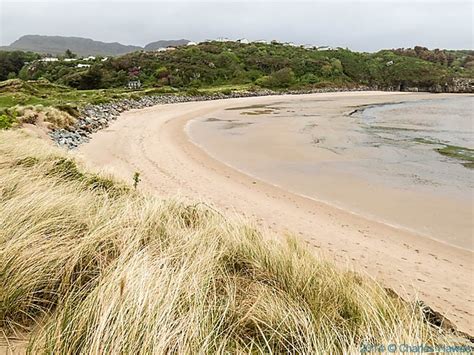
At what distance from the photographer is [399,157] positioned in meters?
12.2

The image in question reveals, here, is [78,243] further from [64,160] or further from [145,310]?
[64,160]

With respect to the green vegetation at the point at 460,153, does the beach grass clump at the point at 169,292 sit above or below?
above

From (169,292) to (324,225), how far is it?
181 inches

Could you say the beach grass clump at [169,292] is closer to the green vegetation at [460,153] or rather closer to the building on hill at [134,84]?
the green vegetation at [460,153]

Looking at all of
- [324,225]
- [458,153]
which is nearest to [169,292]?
[324,225]

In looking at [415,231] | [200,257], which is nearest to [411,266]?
[415,231]

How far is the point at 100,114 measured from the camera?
2261 centimetres

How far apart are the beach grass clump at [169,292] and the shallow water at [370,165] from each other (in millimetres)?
4088

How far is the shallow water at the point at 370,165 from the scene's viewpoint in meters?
7.21

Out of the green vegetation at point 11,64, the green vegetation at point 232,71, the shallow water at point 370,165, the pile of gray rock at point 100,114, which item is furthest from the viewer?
the green vegetation at point 11,64

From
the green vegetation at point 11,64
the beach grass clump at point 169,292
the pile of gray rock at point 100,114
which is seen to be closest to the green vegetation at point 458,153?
the beach grass clump at point 169,292

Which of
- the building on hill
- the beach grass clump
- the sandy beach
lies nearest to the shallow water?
the sandy beach

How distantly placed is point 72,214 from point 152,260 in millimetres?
1392

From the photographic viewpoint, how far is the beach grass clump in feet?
6.97
